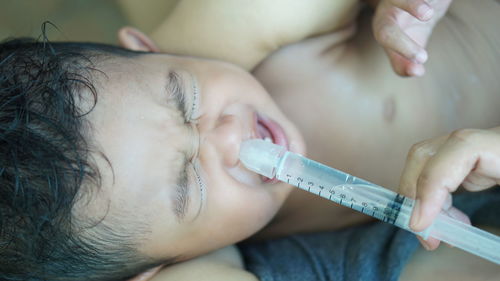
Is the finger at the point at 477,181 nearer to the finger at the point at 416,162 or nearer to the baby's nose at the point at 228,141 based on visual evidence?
the finger at the point at 416,162

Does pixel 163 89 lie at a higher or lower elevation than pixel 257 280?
higher

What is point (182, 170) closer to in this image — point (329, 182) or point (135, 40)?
point (329, 182)

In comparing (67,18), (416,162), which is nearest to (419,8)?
(416,162)

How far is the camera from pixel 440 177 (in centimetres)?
82

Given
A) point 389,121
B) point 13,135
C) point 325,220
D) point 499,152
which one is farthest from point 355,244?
point 13,135

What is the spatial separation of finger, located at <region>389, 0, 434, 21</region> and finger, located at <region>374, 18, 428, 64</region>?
60mm

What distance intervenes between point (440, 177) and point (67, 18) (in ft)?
5.28

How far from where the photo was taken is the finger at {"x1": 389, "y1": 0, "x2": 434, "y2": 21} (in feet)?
3.14

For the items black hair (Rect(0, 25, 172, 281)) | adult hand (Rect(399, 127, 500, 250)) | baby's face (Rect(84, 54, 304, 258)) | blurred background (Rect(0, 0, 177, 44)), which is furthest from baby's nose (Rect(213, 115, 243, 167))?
blurred background (Rect(0, 0, 177, 44))

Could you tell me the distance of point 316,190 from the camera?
971 millimetres

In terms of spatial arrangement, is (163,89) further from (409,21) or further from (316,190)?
(409,21)

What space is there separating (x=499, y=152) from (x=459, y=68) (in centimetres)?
53

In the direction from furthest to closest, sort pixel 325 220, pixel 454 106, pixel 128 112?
pixel 325 220
pixel 454 106
pixel 128 112

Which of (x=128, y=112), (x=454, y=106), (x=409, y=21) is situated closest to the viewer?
(x=128, y=112)
